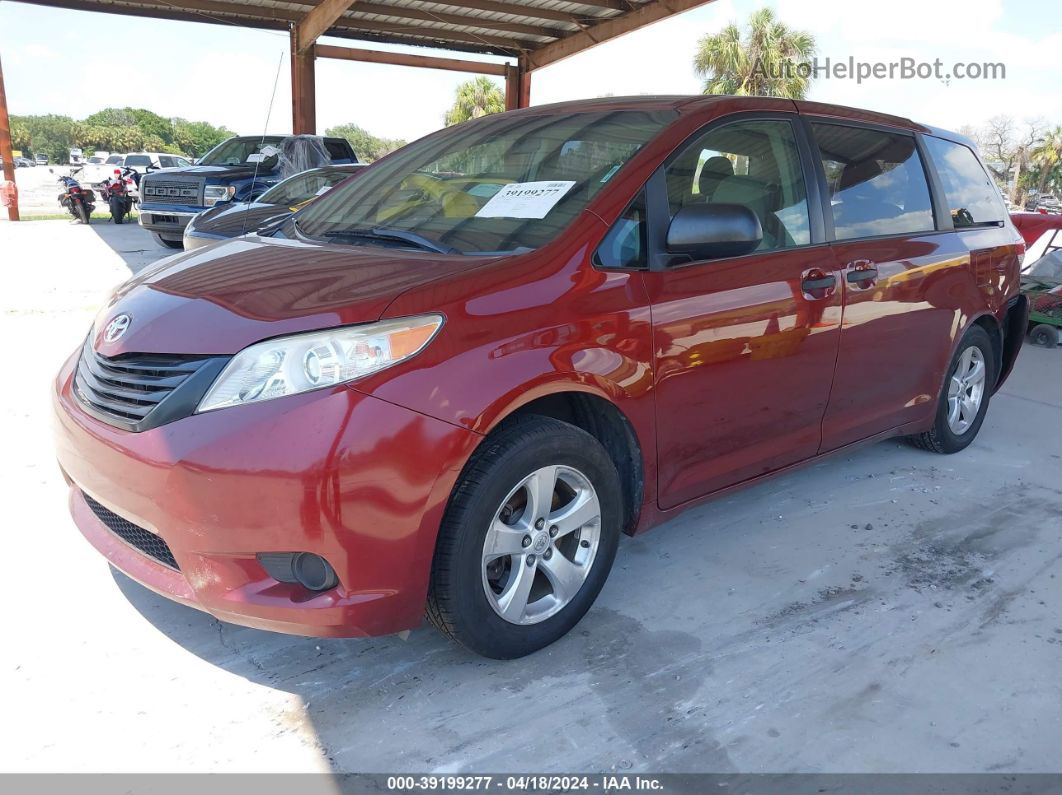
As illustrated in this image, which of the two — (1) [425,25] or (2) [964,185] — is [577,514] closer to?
(2) [964,185]

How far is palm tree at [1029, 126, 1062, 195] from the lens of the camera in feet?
150

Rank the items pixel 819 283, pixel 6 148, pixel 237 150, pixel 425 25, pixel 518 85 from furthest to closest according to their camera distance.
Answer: pixel 518 85, pixel 6 148, pixel 425 25, pixel 237 150, pixel 819 283

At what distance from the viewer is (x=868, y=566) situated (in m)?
3.14

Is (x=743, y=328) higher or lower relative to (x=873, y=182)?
lower

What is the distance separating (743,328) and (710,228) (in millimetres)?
433

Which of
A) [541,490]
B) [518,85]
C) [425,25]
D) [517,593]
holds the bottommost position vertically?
[517,593]

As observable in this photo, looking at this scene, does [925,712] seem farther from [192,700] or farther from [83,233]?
[83,233]

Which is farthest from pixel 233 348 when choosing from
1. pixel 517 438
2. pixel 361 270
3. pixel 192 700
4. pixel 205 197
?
pixel 205 197

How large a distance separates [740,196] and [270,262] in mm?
1695

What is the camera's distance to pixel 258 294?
2.29 metres

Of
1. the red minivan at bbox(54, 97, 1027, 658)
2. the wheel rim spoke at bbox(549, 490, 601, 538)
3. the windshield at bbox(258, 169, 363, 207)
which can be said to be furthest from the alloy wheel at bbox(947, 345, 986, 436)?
the windshield at bbox(258, 169, 363, 207)

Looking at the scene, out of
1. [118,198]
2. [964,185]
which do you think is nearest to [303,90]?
[118,198]

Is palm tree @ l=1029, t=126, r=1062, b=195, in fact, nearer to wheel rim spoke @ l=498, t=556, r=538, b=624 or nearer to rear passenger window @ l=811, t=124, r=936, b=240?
rear passenger window @ l=811, t=124, r=936, b=240

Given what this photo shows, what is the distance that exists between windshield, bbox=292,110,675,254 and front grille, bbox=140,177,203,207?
8627 mm
